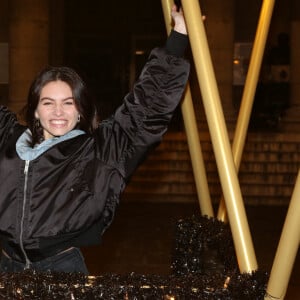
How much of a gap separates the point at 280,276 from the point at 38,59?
34.9 feet

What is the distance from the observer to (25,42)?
12000 millimetres

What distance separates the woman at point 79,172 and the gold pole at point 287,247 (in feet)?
1.92

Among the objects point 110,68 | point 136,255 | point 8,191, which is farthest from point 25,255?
point 110,68

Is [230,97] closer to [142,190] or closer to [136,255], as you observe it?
[142,190]

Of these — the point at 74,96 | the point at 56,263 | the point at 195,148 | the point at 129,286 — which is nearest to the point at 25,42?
the point at 195,148

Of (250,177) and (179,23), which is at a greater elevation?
(179,23)

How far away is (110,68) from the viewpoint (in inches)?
680

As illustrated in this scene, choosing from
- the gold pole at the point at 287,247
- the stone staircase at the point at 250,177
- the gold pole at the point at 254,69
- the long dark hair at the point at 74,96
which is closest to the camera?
the gold pole at the point at 287,247

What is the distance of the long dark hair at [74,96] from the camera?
2.57 metres

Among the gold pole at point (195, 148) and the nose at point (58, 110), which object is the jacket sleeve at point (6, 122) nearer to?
the nose at point (58, 110)

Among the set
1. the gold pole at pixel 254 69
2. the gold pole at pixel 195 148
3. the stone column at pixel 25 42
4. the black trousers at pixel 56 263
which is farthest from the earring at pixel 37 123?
the stone column at pixel 25 42

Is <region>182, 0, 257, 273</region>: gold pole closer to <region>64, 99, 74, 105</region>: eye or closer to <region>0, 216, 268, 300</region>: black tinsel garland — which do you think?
<region>0, 216, 268, 300</region>: black tinsel garland

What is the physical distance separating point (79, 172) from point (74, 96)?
34 centimetres

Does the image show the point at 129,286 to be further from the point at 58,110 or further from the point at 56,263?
the point at 58,110
